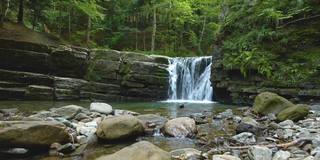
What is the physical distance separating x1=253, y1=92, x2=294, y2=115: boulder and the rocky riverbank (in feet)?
0.14

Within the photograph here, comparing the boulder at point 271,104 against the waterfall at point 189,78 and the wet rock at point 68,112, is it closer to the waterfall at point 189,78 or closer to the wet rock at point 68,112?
the wet rock at point 68,112

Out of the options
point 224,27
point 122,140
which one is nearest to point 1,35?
point 224,27

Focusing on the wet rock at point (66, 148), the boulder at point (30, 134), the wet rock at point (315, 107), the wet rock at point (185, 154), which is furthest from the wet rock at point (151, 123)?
the wet rock at point (315, 107)

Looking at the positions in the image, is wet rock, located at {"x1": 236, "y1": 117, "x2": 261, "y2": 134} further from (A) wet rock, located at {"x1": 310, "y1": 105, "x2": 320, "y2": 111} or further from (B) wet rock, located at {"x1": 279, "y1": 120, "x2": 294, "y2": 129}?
(A) wet rock, located at {"x1": 310, "y1": 105, "x2": 320, "y2": 111}

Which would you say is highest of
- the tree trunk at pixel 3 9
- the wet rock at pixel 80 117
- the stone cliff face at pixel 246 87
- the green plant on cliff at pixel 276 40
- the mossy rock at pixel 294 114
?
the tree trunk at pixel 3 9

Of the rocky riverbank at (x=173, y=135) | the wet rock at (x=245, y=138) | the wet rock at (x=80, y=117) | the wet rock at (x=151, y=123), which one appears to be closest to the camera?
the rocky riverbank at (x=173, y=135)

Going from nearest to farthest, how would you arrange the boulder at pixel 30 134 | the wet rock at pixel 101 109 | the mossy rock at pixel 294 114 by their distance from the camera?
the boulder at pixel 30 134 < the mossy rock at pixel 294 114 < the wet rock at pixel 101 109

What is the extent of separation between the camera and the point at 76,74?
59.7 ft

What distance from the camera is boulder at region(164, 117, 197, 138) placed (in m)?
7.74

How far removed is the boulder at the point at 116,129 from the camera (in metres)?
6.95

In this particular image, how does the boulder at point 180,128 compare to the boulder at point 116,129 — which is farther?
the boulder at point 180,128

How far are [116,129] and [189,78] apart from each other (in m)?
12.0

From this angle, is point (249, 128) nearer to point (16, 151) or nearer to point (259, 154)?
point (259, 154)

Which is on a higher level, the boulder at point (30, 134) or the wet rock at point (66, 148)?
the boulder at point (30, 134)
